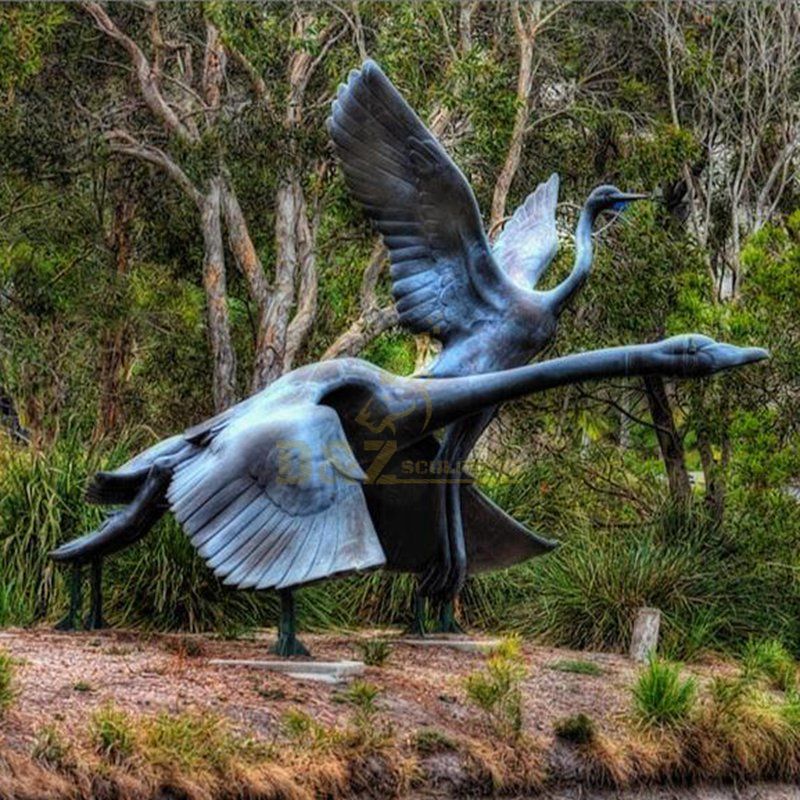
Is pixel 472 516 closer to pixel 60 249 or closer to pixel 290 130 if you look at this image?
pixel 290 130

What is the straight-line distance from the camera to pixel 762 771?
10586 mm

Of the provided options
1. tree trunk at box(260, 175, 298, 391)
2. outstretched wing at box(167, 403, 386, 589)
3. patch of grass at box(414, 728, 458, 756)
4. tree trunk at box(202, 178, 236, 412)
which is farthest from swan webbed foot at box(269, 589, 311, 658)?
tree trunk at box(202, 178, 236, 412)

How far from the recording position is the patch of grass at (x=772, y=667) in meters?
12.2

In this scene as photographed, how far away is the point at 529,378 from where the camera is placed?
10688 mm

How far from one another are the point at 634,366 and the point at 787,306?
16.3 feet

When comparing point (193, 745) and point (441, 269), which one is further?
point (441, 269)

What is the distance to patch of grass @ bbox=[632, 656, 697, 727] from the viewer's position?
1034 centimetres

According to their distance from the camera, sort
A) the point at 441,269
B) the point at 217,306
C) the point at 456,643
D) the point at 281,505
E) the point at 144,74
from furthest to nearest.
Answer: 1. the point at 217,306
2. the point at 144,74
3. the point at 456,643
4. the point at 441,269
5. the point at 281,505

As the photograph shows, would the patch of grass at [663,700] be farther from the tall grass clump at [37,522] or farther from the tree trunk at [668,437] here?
the tree trunk at [668,437]

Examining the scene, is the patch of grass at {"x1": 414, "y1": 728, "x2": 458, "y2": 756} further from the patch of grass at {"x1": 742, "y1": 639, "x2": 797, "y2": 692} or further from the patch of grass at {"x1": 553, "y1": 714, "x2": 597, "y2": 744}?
the patch of grass at {"x1": 742, "y1": 639, "x2": 797, "y2": 692}

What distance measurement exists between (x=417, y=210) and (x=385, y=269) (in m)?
9.08

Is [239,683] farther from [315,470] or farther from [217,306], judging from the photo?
[217,306]

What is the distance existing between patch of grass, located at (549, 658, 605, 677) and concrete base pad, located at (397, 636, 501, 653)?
1.45 feet

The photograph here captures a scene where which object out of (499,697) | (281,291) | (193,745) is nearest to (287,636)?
(499,697)
